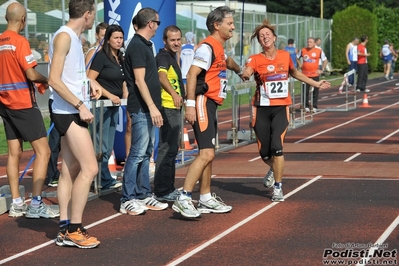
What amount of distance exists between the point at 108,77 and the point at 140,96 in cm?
170

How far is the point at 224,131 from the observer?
63.8 ft

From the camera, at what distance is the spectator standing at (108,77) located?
10.6 metres

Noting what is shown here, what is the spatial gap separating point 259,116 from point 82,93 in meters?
3.28

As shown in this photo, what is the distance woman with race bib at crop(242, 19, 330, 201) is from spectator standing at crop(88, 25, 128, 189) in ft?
5.29

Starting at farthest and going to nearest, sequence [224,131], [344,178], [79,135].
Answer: [224,131] < [344,178] < [79,135]

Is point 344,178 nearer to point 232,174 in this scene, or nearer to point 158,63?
point 232,174

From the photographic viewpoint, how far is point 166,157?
10.3m

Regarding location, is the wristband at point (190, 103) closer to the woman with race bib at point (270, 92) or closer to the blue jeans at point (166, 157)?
the blue jeans at point (166, 157)

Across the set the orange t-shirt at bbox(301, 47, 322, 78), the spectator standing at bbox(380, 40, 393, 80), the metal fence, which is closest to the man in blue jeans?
the orange t-shirt at bbox(301, 47, 322, 78)

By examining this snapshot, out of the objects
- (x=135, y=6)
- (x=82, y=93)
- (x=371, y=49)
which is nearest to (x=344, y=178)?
(x=135, y=6)

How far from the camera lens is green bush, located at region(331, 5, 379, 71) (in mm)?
49812

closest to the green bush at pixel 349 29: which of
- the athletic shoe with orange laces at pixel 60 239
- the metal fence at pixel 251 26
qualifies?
the metal fence at pixel 251 26

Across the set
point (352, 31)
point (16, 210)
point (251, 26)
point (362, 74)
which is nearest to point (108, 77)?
point (16, 210)

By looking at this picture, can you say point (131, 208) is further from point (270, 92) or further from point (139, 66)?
point (270, 92)
